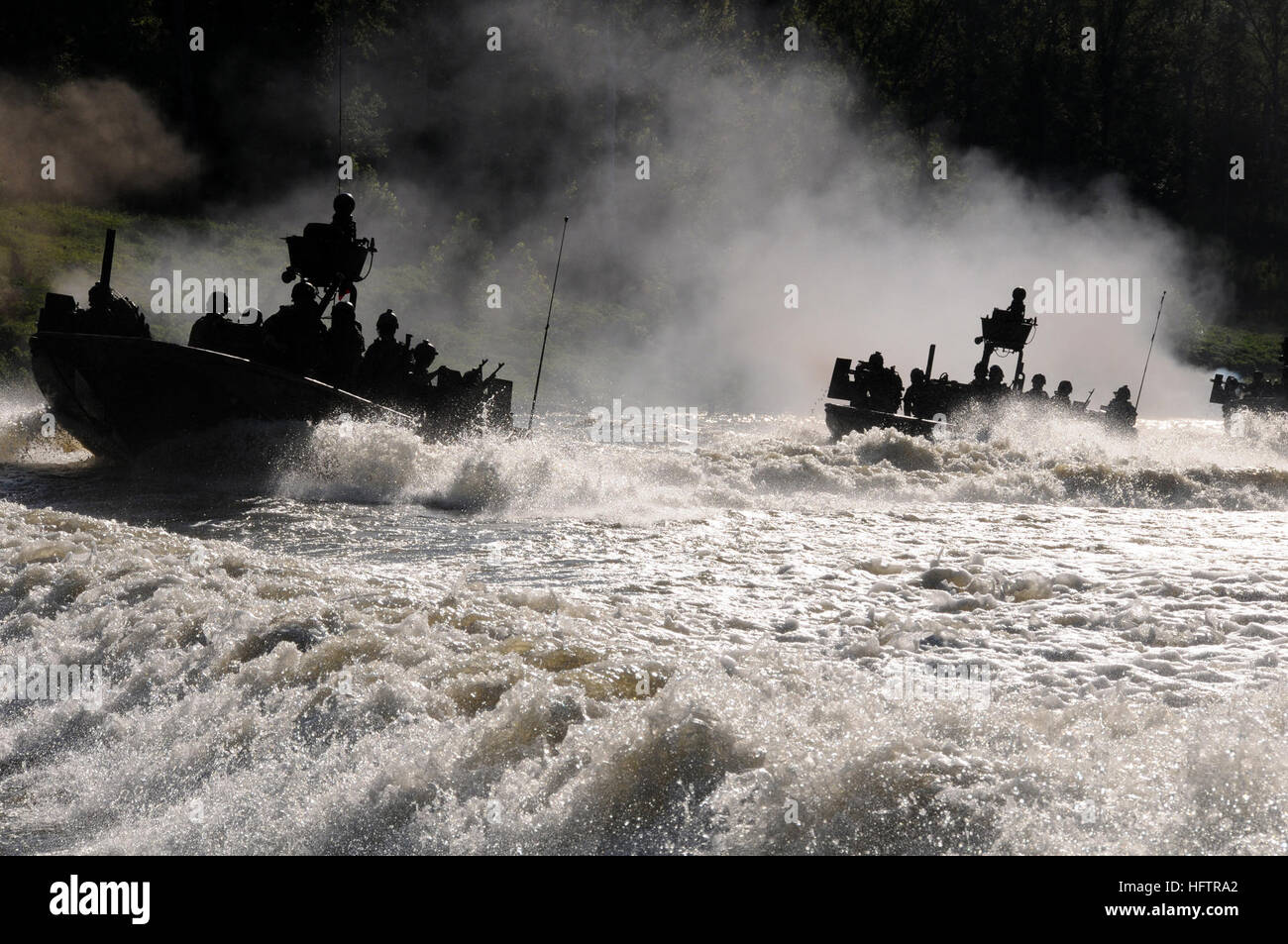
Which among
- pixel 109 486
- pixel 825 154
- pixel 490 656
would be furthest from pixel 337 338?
pixel 825 154

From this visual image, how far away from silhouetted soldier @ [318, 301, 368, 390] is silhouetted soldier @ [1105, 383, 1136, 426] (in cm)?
1865

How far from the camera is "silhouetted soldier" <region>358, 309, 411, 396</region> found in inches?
683

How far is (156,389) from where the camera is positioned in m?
14.9

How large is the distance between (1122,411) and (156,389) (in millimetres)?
22586

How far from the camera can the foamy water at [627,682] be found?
4945 mm

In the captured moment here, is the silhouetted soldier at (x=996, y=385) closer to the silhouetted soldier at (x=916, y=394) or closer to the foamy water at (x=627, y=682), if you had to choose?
the silhouetted soldier at (x=916, y=394)

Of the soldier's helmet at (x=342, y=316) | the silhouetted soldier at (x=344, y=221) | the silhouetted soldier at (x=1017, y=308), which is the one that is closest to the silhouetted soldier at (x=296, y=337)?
the soldier's helmet at (x=342, y=316)

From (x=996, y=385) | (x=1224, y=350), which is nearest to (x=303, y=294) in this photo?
(x=996, y=385)

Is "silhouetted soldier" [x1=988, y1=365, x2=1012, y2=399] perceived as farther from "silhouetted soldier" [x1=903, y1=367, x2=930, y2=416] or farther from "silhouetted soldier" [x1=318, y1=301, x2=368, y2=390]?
"silhouetted soldier" [x1=318, y1=301, x2=368, y2=390]

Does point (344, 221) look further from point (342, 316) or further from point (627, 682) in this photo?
point (627, 682)

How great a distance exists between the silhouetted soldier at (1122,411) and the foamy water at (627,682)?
14.5 m

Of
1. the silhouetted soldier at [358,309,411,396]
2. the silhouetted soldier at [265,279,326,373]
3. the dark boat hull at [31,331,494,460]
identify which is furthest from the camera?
the silhouetted soldier at [358,309,411,396]

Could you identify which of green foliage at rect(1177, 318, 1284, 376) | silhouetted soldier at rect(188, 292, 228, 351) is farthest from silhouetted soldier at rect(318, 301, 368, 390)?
green foliage at rect(1177, 318, 1284, 376)
